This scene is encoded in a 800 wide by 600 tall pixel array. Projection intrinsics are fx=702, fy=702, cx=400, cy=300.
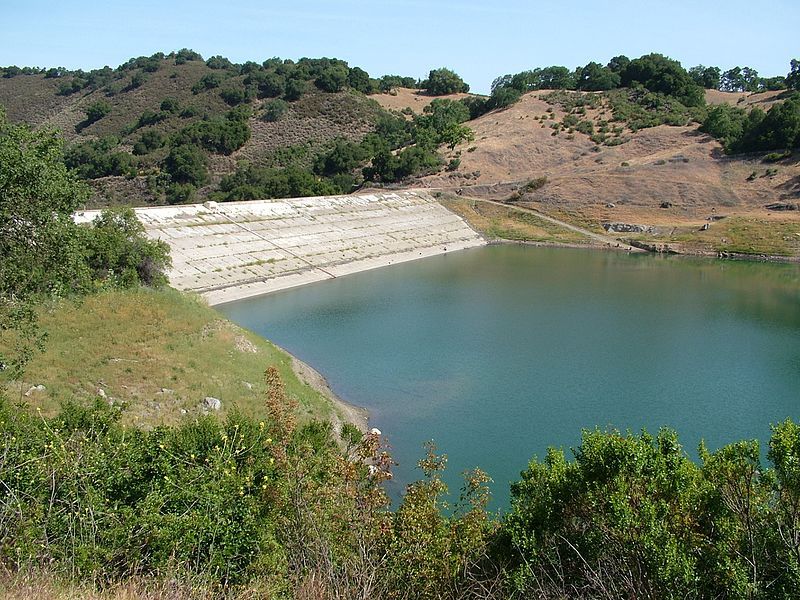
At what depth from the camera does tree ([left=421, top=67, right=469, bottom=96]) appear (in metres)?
113

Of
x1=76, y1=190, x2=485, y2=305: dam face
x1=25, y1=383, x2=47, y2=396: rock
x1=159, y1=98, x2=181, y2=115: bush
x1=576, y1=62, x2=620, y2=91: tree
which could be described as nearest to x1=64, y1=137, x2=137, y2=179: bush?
x1=159, y1=98, x2=181, y2=115: bush

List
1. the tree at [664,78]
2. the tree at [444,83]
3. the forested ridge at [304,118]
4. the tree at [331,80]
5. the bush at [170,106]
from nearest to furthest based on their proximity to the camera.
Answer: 1. the forested ridge at [304,118]
2. the tree at [664,78]
3. the bush at [170,106]
4. the tree at [331,80]
5. the tree at [444,83]

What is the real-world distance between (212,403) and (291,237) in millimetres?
33011

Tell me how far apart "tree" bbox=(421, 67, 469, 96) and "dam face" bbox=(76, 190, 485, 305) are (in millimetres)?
51224

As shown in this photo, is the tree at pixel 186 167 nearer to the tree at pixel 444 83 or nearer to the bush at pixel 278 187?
the bush at pixel 278 187

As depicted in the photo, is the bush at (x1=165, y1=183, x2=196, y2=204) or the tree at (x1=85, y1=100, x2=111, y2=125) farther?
the tree at (x1=85, y1=100, x2=111, y2=125)

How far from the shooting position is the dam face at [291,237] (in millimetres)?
42375

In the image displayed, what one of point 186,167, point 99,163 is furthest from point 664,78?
point 99,163

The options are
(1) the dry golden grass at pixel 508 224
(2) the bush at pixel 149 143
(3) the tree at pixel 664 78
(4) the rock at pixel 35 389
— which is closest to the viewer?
(4) the rock at pixel 35 389

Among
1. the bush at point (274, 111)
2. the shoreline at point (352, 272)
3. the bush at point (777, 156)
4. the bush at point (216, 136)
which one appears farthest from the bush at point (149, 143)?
the bush at point (777, 156)

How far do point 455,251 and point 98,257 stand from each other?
3612cm

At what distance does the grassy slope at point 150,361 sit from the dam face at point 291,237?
45.8 ft

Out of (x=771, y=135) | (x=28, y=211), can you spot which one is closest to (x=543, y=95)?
(x=771, y=135)

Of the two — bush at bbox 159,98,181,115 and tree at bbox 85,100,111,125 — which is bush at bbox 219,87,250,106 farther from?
tree at bbox 85,100,111,125
